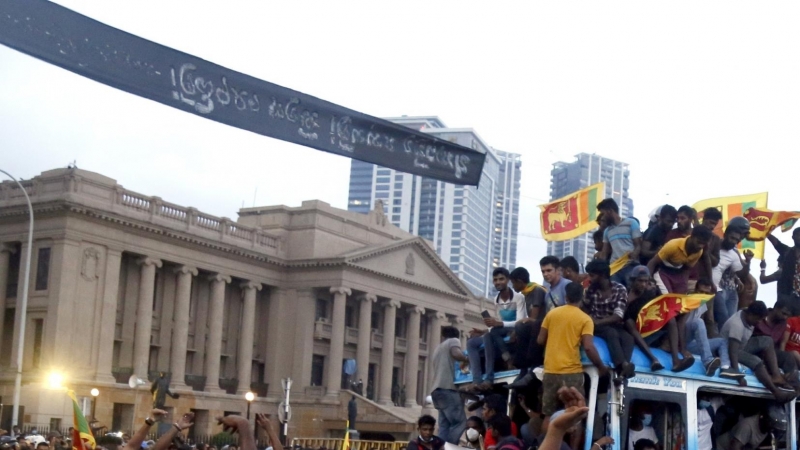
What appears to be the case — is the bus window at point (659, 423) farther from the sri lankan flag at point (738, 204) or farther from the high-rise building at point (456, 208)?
the high-rise building at point (456, 208)

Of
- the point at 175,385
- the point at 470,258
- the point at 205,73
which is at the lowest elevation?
the point at 175,385

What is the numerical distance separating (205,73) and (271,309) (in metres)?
62.9

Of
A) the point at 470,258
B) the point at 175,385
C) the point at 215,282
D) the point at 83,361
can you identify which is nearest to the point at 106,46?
the point at 83,361

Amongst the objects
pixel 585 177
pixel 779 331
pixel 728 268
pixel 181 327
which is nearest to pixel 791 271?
pixel 728 268

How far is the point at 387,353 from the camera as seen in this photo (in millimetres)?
76062

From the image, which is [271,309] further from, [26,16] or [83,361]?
[26,16]

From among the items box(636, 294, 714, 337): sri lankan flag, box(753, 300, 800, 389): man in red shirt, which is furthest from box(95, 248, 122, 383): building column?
Result: box(636, 294, 714, 337): sri lankan flag

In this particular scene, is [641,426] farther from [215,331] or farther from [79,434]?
[215,331]

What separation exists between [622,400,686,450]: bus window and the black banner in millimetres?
3943

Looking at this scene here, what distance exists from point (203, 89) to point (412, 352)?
7020cm

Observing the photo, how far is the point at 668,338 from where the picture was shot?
32.4ft

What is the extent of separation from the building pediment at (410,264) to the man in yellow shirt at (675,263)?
199ft

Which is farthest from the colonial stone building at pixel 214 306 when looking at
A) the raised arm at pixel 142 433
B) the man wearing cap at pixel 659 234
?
the raised arm at pixel 142 433

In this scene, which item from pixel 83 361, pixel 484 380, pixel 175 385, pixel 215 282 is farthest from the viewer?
pixel 215 282
